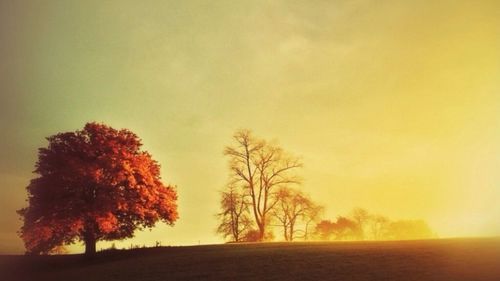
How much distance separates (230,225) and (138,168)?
25.7 metres

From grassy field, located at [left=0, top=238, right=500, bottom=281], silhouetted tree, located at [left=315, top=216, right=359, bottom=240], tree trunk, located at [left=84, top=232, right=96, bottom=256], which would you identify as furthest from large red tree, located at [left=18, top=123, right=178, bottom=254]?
silhouetted tree, located at [left=315, top=216, right=359, bottom=240]

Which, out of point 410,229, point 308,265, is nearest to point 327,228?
point 410,229

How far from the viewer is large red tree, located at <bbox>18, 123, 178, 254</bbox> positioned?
36031mm

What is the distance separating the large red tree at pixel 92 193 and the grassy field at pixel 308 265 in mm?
3290

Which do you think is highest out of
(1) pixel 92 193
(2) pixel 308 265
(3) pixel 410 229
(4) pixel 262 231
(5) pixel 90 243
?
(1) pixel 92 193

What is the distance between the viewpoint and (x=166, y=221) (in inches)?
1580

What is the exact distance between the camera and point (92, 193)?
3800cm

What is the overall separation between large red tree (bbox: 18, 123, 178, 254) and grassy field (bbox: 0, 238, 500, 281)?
3.29 meters

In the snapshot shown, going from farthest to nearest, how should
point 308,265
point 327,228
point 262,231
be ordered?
point 327,228, point 262,231, point 308,265

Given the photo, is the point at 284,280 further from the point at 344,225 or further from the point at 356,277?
the point at 344,225

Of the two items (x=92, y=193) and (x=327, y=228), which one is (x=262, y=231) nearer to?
(x=92, y=193)

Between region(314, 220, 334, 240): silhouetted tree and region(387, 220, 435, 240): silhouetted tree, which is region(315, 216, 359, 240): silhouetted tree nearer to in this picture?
region(314, 220, 334, 240): silhouetted tree

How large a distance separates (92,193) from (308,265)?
2222 cm

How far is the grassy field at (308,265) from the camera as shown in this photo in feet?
66.8
